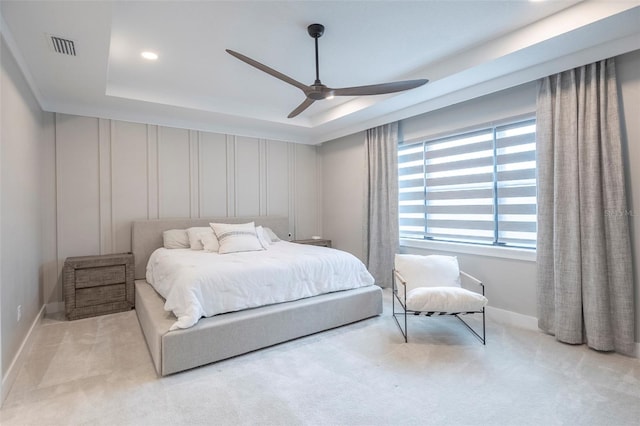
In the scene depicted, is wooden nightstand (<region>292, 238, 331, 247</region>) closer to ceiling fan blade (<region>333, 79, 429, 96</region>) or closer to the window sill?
the window sill

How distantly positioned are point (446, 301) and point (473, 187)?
1619 millimetres

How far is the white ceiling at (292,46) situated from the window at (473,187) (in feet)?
1.87

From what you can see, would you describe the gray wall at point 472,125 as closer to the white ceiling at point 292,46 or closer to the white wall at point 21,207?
the white ceiling at point 292,46

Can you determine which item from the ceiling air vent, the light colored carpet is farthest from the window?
the ceiling air vent

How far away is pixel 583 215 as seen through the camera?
9.16 feet

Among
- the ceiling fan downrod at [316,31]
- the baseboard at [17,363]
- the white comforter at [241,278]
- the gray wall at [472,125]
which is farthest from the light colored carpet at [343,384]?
the ceiling fan downrod at [316,31]

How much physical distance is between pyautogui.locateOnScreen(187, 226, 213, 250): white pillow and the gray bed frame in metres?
0.70

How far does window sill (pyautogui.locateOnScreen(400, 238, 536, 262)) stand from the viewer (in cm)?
334

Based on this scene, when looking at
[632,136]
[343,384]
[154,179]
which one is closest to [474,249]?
[632,136]

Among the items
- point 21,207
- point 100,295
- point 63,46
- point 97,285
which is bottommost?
point 100,295

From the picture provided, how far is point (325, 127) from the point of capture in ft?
17.2

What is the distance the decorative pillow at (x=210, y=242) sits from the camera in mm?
4055

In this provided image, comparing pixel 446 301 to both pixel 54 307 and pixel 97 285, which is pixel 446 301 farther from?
pixel 54 307

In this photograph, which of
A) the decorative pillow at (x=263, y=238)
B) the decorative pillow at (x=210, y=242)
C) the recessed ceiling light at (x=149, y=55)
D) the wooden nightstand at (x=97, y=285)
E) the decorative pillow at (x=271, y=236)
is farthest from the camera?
the decorative pillow at (x=271, y=236)
